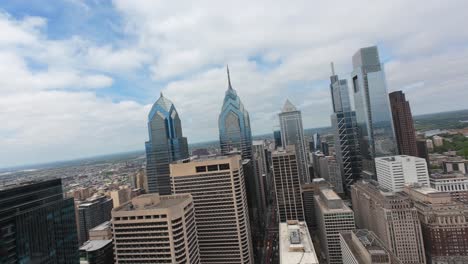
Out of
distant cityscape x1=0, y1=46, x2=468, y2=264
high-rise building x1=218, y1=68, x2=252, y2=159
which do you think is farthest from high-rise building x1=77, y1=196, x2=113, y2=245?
high-rise building x1=218, y1=68, x2=252, y2=159

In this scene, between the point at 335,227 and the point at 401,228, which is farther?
the point at 335,227

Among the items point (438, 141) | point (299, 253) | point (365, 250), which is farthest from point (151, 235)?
point (438, 141)

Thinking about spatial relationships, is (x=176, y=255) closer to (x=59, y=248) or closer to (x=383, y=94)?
(x=59, y=248)

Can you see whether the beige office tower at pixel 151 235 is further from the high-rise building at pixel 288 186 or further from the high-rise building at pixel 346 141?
the high-rise building at pixel 346 141

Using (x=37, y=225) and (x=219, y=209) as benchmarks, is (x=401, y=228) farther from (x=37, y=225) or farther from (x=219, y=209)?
(x=37, y=225)

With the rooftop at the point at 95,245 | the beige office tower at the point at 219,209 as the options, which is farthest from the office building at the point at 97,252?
the beige office tower at the point at 219,209

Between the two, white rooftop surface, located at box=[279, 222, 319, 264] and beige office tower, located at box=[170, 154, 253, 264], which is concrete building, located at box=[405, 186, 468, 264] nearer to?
white rooftop surface, located at box=[279, 222, 319, 264]

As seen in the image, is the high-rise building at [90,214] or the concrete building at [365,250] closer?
the concrete building at [365,250]
